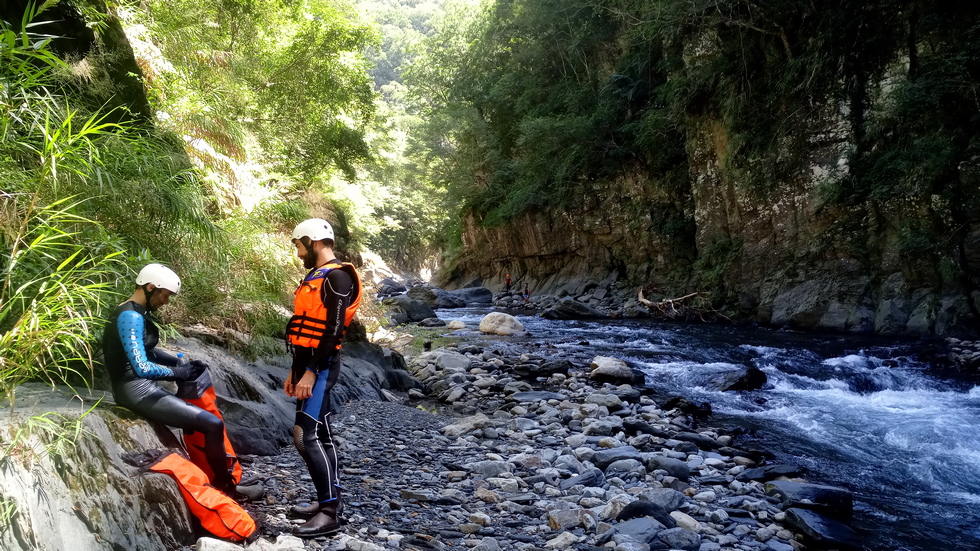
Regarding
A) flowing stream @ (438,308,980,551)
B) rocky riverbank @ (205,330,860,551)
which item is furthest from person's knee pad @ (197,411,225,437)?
flowing stream @ (438,308,980,551)

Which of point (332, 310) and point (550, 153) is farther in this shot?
point (550, 153)

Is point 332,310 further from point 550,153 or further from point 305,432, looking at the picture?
point 550,153

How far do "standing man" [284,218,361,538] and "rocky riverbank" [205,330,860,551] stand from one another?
27 centimetres

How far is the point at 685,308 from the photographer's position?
642 inches

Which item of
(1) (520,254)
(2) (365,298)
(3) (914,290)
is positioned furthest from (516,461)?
(1) (520,254)

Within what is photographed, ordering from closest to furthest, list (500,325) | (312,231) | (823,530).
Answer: (312,231)
(823,530)
(500,325)

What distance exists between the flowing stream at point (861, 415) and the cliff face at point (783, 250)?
107 centimetres

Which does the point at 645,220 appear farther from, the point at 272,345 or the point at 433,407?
the point at 272,345

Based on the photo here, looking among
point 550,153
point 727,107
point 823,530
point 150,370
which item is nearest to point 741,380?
point 823,530

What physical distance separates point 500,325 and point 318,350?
11064 mm

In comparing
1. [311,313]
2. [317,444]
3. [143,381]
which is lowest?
[317,444]

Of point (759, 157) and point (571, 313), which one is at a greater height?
point (759, 157)

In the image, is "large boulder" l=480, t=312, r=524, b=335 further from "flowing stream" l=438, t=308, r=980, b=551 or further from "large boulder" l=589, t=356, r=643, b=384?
"large boulder" l=589, t=356, r=643, b=384

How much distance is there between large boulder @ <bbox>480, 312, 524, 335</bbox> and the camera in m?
13.8
